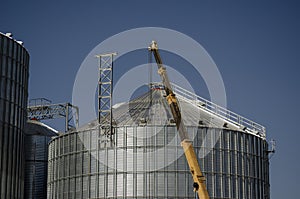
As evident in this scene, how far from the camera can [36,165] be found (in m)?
103

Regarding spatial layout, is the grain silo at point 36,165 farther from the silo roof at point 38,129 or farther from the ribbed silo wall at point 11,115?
the ribbed silo wall at point 11,115

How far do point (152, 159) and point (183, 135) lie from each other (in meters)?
5.81

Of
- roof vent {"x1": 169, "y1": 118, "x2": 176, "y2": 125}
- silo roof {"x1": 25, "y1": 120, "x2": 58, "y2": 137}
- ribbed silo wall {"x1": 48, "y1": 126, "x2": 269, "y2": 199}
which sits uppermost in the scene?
silo roof {"x1": 25, "y1": 120, "x2": 58, "y2": 137}

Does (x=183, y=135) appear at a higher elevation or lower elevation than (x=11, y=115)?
lower

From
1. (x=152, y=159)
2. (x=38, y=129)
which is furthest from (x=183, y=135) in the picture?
(x=38, y=129)

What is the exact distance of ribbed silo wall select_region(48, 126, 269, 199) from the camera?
81.9 meters

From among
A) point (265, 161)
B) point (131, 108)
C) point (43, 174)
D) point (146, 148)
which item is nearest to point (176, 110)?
point (146, 148)

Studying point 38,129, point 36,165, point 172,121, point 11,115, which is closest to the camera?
point 172,121

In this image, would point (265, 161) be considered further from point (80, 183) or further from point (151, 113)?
point (80, 183)

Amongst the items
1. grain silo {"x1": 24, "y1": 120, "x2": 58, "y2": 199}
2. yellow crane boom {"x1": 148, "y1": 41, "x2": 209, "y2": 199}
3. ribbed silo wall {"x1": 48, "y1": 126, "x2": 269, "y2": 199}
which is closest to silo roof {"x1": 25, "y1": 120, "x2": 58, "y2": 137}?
grain silo {"x1": 24, "y1": 120, "x2": 58, "y2": 199}

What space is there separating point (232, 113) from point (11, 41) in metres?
30.3

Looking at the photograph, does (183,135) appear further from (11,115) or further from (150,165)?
(11,115)

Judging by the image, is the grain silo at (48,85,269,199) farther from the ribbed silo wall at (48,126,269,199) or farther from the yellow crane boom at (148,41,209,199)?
the yellow crane boom at (148,41,209,199)

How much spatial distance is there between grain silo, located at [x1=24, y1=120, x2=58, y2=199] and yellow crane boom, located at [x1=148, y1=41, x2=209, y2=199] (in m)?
30.2
